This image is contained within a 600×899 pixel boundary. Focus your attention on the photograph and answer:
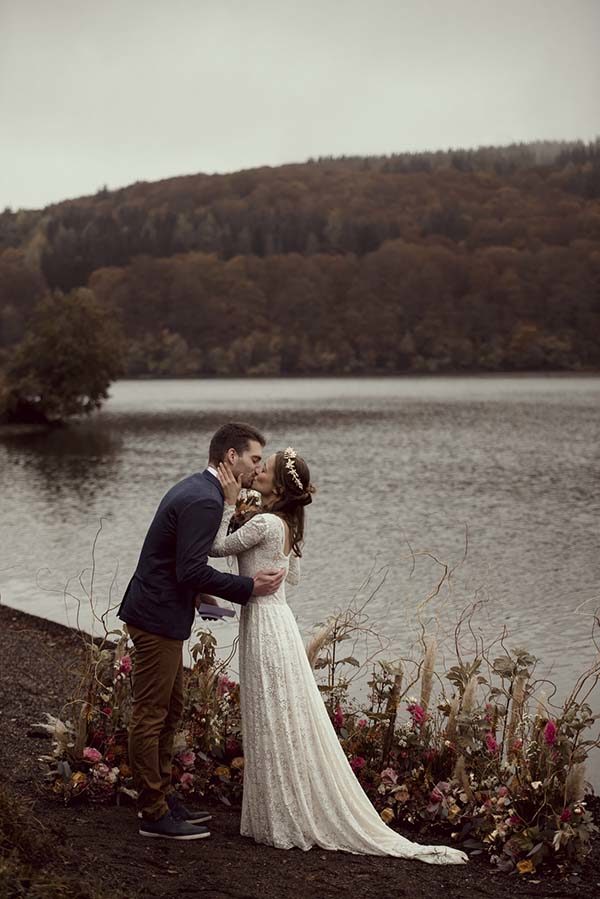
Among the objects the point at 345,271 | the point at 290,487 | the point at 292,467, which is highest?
the point at 345,271

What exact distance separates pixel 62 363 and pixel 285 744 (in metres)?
59.8

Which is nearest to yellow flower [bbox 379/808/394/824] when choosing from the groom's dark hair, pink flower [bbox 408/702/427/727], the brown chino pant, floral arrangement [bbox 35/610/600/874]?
floral arrangement [bbox 35/610/600/874]

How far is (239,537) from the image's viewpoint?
576 cm

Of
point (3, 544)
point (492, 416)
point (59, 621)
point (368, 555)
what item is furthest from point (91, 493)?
point (492, 416)

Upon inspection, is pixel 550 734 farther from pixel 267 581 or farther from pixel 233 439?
pixel 233 439

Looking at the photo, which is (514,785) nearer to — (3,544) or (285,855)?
(285,855)

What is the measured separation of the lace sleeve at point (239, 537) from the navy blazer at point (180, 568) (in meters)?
0.14

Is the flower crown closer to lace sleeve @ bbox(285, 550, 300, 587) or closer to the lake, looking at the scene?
lace sleeve @ bbox(285, 550, 300, 587)

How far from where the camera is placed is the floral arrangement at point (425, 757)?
608 cm

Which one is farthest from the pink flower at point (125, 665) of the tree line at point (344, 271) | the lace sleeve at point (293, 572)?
the tree line at point (344, 271)

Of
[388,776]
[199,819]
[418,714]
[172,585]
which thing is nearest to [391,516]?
[418,714]

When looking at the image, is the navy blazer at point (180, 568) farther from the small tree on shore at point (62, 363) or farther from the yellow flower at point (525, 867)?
the small tree on shore at point (62, 363)

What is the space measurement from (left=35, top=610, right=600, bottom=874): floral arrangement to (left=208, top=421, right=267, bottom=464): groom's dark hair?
5.54ft

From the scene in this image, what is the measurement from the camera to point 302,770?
5.82 meters
